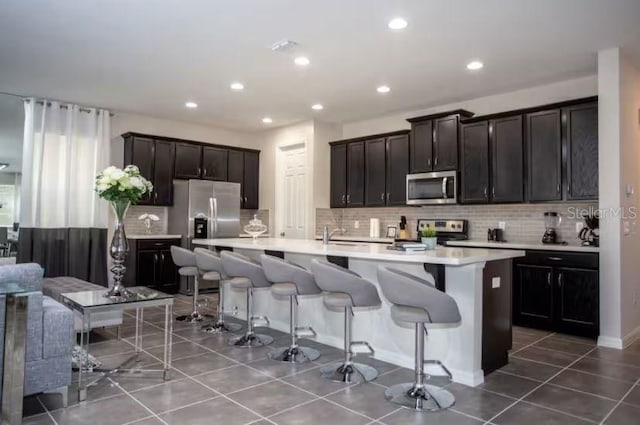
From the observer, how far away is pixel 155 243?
22.5 feet

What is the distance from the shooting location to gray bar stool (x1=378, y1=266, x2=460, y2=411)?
270cm

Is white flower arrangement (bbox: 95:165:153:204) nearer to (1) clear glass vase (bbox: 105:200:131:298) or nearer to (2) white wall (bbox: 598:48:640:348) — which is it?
(1) clear glass vase (bbox: 105:200:131:298)

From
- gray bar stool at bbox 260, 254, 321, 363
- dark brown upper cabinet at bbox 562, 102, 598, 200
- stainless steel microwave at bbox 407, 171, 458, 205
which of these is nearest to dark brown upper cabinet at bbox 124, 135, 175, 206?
stainless steel microwave at bbox 407, 171, 458, 205

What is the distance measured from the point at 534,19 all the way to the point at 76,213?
6245 millimetres

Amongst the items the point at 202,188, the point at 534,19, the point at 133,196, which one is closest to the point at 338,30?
the point at 534,19

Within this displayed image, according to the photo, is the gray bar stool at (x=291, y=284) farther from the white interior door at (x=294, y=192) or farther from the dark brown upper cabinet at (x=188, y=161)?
the dark brown upper cabinet at (x=188, y=161)

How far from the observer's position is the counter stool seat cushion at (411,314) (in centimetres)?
273

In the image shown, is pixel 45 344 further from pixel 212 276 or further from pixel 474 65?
pixel 474 65

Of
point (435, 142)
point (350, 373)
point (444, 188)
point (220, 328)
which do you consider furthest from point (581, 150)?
point (220, 328)

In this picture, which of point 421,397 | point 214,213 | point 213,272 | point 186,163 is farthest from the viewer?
point 186,163

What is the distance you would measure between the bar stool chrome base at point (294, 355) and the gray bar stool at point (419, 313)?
36.8 inches

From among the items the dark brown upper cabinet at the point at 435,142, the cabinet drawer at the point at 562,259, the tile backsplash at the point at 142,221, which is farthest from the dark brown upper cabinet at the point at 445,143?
the tile backsplash at the point at 142,221

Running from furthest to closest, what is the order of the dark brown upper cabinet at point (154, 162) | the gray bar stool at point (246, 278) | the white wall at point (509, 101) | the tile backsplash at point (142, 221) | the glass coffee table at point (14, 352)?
the tile backsplash at point (142, 221) < the dark brown upper cabinet at point (154, 162) < the white wall at point (509, 101) < the gray bar stool at point (246, 278) < the glass coffee table at point (14, 352)

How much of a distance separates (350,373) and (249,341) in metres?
1.26
